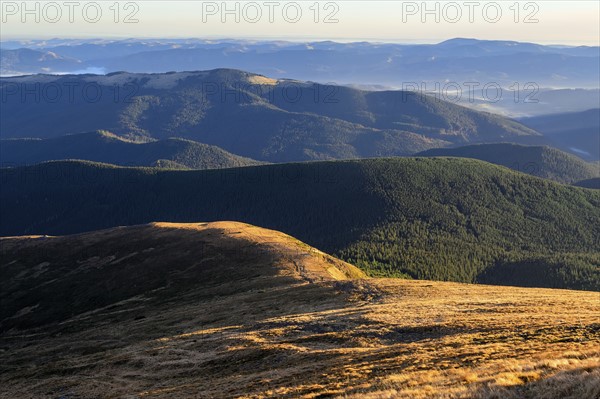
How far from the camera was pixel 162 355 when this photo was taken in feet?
190

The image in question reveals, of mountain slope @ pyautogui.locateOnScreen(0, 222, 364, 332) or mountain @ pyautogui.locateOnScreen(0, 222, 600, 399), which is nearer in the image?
mountain @ pyautogui.locateOnScreen(0, 222, 600, 399)

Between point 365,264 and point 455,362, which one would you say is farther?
point 365,264

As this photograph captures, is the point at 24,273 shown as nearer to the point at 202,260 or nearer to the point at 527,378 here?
the point at 202,260

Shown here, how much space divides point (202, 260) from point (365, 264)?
8057 centimetres

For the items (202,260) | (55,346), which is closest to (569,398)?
(55,346)

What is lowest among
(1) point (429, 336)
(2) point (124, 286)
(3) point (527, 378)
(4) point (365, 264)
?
(4) point (365, 264)

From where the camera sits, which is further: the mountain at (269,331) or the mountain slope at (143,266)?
the mountain slope at (143,266)

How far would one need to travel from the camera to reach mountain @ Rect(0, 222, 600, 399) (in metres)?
37.6

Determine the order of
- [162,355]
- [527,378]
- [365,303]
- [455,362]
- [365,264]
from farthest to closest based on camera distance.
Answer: [365,264] → [365,303] → [162,355] → [455,362] → [527,378]

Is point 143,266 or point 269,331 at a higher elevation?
point 269,331

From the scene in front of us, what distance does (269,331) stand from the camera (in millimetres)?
59438

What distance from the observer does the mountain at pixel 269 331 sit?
37.6 meters

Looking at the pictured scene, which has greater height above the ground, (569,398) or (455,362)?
(569,398)

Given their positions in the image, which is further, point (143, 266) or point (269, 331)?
point (143, 266)
